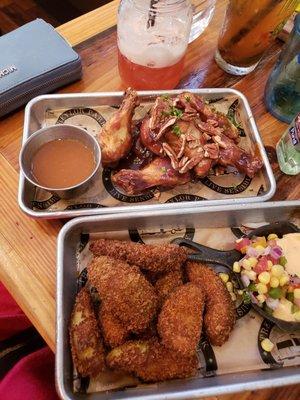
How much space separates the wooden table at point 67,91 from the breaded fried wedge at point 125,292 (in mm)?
172

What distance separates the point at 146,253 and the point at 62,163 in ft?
1.46

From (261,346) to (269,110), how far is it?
101cm

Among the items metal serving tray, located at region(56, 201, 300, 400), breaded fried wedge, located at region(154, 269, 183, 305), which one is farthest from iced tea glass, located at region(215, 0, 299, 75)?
breaded fried wedge, located at region(154, 269, 183, 305)

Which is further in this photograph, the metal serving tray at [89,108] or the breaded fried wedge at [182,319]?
the metal serving tray at [89,108]

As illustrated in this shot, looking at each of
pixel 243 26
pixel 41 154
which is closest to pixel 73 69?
pixel 41 154

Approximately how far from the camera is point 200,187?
1478 millimetres

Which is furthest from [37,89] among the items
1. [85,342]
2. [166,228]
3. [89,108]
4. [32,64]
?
[85,342]

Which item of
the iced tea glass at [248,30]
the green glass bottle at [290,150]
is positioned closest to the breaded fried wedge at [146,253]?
the green glass bottle at [290,150]

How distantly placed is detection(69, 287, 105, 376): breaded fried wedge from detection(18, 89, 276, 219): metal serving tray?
35 centimetres

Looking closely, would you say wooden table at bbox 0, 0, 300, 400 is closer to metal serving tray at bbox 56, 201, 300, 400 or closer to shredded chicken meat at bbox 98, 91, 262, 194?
metal serving tray at bbox 56, 201, 300, 400

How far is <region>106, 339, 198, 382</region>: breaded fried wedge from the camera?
106cm

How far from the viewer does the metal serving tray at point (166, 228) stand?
3.33 ft

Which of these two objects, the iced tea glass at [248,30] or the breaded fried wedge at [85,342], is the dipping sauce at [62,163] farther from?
the iced tea glass at [248,30]

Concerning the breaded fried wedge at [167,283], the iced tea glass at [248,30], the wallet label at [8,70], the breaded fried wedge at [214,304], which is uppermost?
the wallet label at [8,70]
